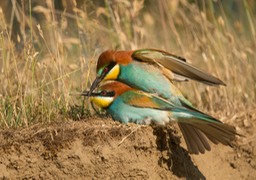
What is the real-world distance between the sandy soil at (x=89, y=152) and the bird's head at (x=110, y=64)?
0.48m

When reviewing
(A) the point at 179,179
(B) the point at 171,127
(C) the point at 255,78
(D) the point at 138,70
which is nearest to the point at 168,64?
(D) the point at 138,70

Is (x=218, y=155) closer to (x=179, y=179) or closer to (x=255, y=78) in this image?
(x=179, y=179)

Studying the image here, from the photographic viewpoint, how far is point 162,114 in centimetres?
489

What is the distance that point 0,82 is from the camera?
538cm

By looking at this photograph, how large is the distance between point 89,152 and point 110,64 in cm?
94

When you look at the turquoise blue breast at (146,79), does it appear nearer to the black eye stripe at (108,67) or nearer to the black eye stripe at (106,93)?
the black eye stripe at (108,67)

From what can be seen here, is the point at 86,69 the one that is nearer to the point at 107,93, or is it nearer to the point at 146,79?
the point at 146,79

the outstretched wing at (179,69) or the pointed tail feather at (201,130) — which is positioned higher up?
the outstretched wing at (179,69)

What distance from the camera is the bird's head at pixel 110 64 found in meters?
5.24

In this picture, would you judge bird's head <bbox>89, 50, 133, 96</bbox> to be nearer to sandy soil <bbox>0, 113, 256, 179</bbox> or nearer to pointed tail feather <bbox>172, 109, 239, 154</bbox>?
sandy soil <bbox>0, 113, 256, 179</bbox>

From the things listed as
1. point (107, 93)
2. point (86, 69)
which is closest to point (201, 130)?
point (107, 93)

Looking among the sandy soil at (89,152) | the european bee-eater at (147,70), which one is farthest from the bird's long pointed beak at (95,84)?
the sandy soil at (89,152)

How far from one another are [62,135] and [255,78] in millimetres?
2674

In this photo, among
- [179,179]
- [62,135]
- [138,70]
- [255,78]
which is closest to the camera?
[62,135]
